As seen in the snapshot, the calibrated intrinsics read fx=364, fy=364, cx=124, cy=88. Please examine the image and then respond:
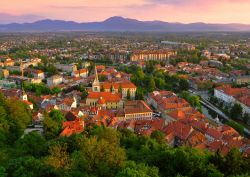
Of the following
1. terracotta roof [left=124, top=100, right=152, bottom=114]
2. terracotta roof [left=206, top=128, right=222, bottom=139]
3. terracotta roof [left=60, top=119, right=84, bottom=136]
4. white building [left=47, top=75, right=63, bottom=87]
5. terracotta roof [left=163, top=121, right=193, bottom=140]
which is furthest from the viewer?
white building [left=47, top=75, right=63, bottom=87]

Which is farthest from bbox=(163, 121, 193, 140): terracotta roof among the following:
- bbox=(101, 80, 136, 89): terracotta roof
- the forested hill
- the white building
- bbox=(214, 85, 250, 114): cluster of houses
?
the white building

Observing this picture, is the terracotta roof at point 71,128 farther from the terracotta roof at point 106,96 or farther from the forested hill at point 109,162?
the terracotta roof at point 106,96

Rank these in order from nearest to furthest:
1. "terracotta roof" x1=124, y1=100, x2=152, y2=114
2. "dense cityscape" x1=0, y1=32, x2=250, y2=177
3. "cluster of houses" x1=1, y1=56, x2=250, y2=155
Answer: "dense cityscape" x1=0, y1=32, x2=250, y2=177, "cluster of houses" x1=1, y1=56, x2=250, y2=155, "terracotta roof" x1=124, y1=100, x2=152, y2=114

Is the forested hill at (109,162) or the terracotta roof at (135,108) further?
the terracotta roof at (135,108)

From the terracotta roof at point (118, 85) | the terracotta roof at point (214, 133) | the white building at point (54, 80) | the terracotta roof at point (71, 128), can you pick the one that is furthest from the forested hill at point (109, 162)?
the white building at point (54, 80)

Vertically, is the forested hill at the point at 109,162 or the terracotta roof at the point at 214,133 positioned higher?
the forested hill at the point at 109,162

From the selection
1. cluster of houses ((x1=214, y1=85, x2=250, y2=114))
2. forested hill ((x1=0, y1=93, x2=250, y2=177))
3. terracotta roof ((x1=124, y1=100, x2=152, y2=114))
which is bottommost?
cluster of houses ((x1=214, y1=85, x2=250, y2=114))

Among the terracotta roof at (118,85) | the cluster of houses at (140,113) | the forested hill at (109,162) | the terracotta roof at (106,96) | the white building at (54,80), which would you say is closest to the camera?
the forested hill at (109,162)

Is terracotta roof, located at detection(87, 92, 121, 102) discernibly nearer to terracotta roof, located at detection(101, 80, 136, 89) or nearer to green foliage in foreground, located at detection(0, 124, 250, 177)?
terracotta roof, located at detection(101, 80, 136, 89)

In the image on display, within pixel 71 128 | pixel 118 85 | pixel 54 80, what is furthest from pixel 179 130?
pixel 54 80

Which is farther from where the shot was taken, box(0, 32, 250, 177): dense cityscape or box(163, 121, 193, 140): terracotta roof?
box(163, 121, 193, 140): terracotta roof

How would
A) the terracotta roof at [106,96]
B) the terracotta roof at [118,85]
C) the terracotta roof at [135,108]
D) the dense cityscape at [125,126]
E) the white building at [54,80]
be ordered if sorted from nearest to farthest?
the dense cityscape at [125,126], the terracotta roof at [135,108], the terracotta roof at [106,96], the terracotta roof at [118,85], the white building at [54,80]

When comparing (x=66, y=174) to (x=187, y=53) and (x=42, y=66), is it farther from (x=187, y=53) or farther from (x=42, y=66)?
(x=187, y=53)

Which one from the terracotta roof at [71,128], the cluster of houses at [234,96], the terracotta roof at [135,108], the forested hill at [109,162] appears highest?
the forested hill at [109,162]
